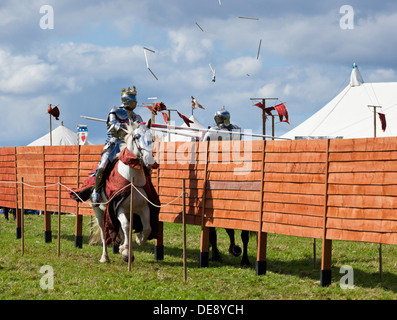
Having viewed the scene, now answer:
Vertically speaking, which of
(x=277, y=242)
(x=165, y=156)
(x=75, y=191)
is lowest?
(x=277, y=242)

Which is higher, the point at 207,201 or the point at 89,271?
the point at 207,201

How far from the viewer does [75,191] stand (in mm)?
12734

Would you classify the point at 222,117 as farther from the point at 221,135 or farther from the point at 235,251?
the point at 235,251

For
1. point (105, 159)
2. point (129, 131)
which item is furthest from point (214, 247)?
point (129, 131)

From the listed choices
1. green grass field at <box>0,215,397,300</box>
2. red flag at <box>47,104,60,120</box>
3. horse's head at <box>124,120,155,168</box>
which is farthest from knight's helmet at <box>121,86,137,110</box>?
red flag at <box>47,104,60,120</box>

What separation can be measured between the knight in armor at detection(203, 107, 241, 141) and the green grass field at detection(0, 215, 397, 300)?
2412 millimetres

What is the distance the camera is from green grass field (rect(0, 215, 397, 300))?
828 cm

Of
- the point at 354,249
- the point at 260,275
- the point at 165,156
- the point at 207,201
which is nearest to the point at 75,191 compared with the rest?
the point at 165,156

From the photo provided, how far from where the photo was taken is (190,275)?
9.88m

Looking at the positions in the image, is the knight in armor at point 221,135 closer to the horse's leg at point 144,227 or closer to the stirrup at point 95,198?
the horse's leg at point 144,227

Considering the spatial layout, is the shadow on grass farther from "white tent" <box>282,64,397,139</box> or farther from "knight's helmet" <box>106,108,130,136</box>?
"white tent" <box>282,64,397,139</box>
